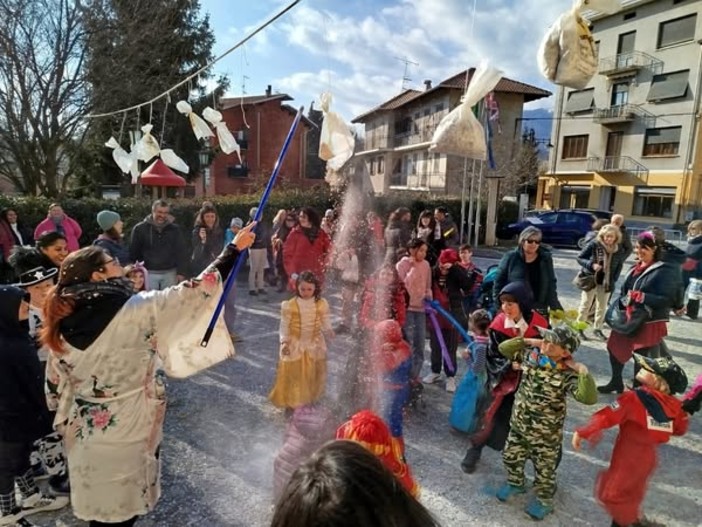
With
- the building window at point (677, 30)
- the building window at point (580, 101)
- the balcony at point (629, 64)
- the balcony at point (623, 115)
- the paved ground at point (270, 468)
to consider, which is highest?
the building window at point (677, 30)

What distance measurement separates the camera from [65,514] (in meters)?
2.87

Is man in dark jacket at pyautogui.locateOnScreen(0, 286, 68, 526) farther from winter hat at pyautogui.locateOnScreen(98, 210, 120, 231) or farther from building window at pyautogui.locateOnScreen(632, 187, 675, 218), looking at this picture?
building window at pyautogui.locateOnScreen(632, 187, 675, 218)

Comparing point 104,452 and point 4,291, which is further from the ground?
point 4,291

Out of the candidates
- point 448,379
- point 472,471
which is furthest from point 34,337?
point 448,379

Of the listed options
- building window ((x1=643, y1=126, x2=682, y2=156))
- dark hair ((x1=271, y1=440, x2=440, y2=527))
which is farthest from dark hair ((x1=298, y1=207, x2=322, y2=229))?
building window ((x1=643, y1=126, x2=682, y2=156))

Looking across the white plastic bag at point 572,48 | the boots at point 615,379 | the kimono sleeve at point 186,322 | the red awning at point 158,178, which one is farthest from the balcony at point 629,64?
the kimono sleeve at point 186,322

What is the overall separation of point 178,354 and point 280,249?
6.47 meters

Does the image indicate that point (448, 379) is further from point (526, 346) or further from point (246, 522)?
point (246, 522)

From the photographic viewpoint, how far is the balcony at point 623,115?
89.3ft

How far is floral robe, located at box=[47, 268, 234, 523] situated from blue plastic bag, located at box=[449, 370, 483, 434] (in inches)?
95.1

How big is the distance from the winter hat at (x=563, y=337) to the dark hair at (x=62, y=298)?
2478 millimetres

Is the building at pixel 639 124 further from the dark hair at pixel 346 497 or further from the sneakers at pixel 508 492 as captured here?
the dark hair at pixel 346 497

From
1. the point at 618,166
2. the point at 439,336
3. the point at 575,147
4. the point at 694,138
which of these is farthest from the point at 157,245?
the point at 575,147

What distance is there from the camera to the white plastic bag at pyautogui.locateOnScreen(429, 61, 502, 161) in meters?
4.27
